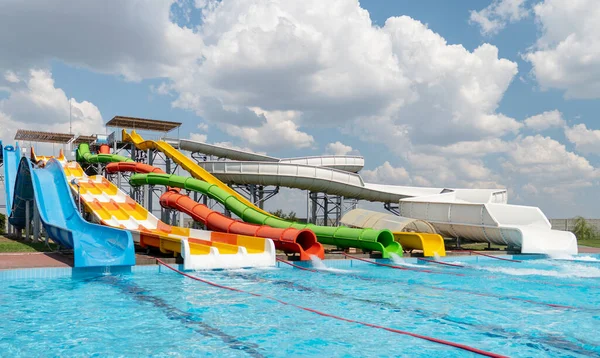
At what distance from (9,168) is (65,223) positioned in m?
12.7

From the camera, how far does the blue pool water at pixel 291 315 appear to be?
583 centimetres

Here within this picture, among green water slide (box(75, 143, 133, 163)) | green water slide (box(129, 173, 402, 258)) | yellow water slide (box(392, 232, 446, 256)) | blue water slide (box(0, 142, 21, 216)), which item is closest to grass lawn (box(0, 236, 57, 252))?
green water slide (box(129, 173, 402, 258))

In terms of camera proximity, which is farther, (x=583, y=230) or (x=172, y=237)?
(x=583, y=230)

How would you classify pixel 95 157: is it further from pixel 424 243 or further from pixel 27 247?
pixel 424 243

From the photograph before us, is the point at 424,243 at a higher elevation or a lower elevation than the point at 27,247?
higher

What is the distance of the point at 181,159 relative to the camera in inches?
948

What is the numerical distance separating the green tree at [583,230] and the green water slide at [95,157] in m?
25.6

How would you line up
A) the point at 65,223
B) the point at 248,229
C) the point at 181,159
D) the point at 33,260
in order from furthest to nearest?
the point at 181,159
the point at 248,229
the point at 65,223
the point at 33,260

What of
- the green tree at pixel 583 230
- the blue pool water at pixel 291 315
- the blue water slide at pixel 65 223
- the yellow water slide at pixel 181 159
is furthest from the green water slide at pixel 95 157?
the green tree at pixel 583 230

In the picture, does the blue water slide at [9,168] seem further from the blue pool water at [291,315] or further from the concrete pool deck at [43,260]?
the blue pool water at [291,315]

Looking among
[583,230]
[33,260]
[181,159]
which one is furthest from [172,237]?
[583,230]

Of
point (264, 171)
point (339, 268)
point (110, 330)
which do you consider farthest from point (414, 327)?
point (264, 171)

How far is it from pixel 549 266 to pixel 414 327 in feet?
33.6

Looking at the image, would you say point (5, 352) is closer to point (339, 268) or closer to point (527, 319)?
point (527, 319)
